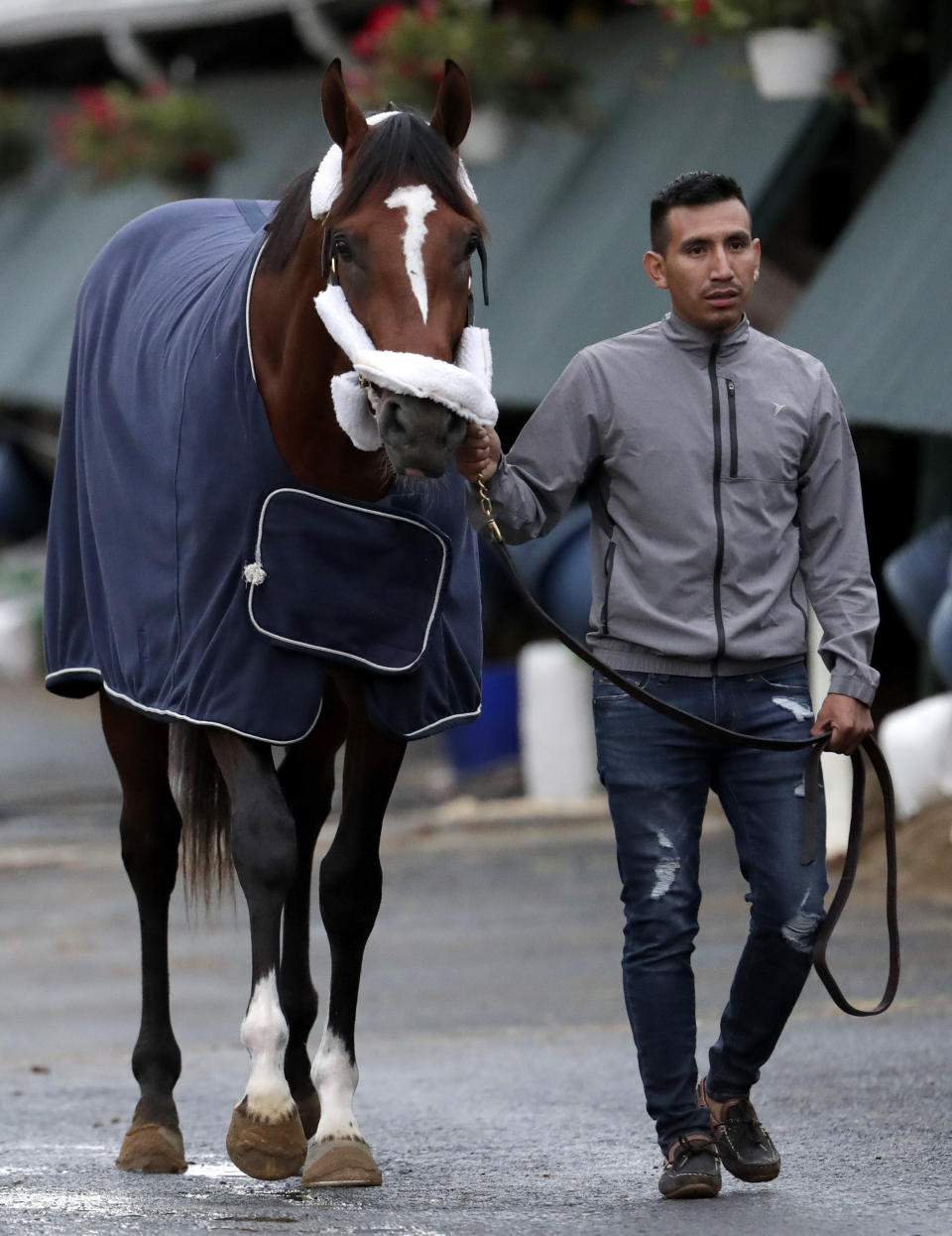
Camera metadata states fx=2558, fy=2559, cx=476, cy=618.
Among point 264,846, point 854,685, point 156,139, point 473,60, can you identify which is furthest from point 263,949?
point 156,139

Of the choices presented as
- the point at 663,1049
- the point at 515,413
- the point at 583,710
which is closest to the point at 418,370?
the point at 663,1049

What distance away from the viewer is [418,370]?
476 cm

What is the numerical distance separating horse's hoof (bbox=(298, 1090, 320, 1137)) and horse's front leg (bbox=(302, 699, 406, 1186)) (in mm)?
254

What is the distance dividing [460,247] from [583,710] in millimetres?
7989

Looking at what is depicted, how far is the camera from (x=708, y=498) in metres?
5.20

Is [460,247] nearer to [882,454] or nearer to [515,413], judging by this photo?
[882,454]

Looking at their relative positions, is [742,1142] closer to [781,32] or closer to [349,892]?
[349,892]

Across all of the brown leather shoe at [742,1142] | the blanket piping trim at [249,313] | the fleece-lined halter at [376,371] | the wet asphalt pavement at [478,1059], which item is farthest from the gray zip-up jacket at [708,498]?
the wet asphalt pavement at [478,1059]

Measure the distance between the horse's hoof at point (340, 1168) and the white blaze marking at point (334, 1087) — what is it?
1.7 inches

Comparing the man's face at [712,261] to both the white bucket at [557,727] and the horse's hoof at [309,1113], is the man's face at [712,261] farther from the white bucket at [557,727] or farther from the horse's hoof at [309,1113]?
the white bucket at [557,727]

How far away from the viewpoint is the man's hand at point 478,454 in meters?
5.02

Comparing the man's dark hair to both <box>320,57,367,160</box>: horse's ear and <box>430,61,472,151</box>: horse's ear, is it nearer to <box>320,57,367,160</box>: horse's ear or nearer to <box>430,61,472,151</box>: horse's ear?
<box>430,61,472,151</box>: horse's ear

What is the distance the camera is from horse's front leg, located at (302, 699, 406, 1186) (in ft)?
18.4

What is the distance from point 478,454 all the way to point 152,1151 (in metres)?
1.82
